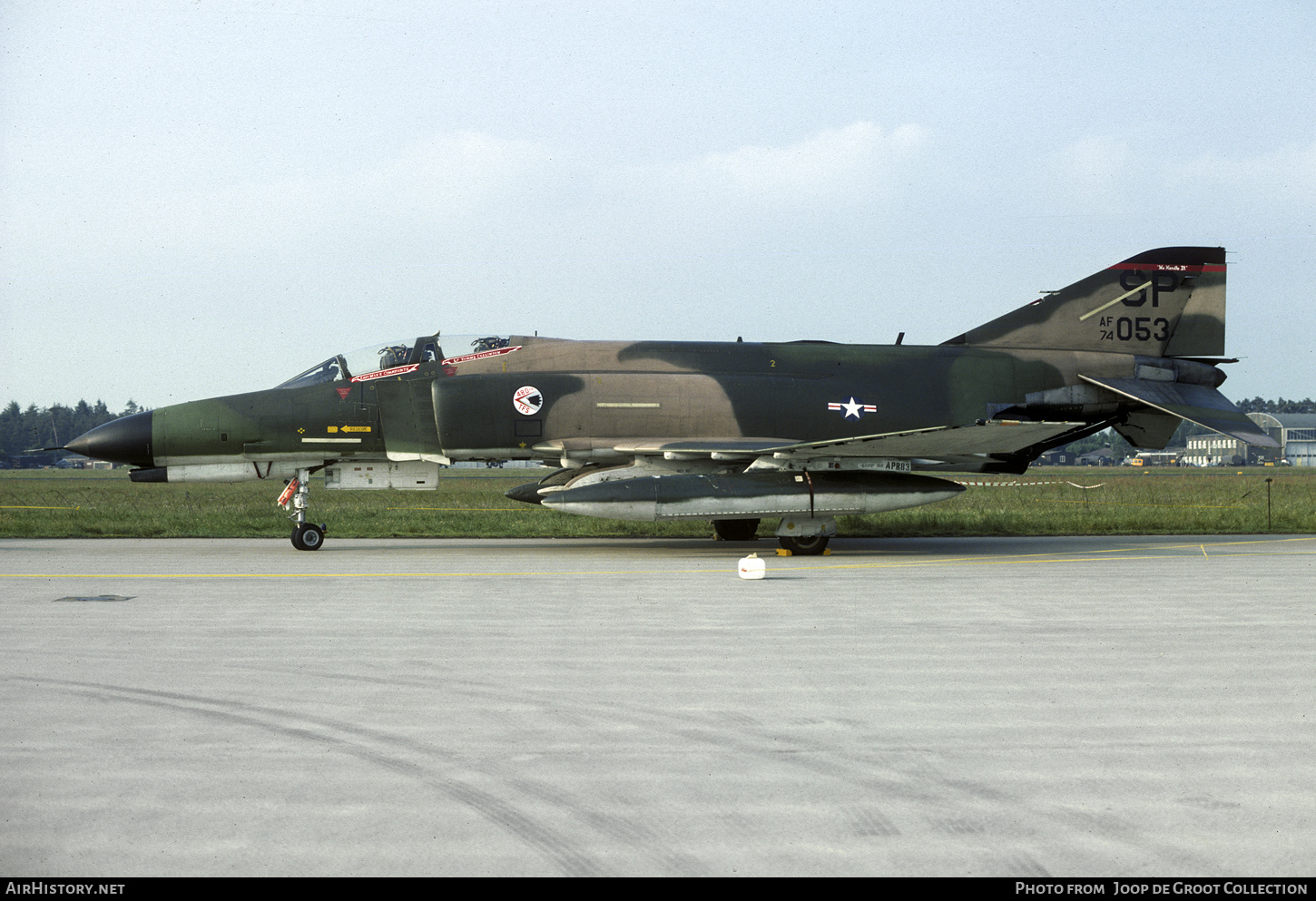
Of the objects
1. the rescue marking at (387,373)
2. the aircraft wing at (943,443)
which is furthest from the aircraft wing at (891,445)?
the rescue marking at (387,373)

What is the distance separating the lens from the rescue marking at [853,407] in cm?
1644

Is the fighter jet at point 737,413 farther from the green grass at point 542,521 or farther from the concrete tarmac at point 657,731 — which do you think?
the concrete tarmac at point 657,731

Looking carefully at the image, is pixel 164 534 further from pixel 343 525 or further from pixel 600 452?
pixel 600 452

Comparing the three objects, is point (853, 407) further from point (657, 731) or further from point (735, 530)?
point (657, 731)

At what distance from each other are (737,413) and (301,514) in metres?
6.63

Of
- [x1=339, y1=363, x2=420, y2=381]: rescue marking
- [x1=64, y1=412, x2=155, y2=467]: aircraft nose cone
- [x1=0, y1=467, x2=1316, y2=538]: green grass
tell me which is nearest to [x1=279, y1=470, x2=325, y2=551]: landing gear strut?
[x1=0, y1=467, x2=1316, y2=538]: green grass

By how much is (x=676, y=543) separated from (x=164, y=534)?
879 centimetres

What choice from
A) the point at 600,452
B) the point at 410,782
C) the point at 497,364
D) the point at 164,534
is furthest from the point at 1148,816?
the point at 164,534

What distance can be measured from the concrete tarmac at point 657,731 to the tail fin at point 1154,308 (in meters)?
7.80

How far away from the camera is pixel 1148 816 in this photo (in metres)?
3.86

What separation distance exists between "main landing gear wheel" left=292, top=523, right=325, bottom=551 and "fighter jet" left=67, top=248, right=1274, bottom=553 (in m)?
0.03

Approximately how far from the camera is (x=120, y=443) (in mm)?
14766

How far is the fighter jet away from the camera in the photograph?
48.1ft

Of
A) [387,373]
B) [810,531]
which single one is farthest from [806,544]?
[387,373]
